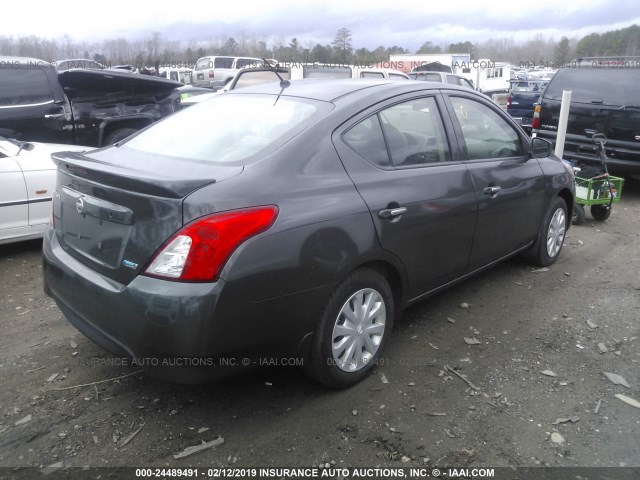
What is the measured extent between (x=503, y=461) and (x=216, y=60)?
1025 inches

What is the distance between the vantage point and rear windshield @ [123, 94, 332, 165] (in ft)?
9.68

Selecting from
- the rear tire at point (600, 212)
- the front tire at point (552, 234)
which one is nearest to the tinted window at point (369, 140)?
the front tire at point (552, 234)

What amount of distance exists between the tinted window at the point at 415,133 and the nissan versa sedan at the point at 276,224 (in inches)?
0.4

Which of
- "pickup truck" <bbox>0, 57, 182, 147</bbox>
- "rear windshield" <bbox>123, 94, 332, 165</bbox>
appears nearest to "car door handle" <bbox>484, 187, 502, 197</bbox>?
"rear windshield" <bbox>123, 94, 332, 165</bbox>

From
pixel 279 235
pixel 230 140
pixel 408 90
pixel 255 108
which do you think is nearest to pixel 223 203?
pixel 279 235

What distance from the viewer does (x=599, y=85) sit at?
832 centimetres

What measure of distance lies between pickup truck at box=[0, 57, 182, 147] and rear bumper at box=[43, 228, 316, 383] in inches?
226

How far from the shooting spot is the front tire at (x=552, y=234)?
16.0 feet

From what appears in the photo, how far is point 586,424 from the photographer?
285 cm

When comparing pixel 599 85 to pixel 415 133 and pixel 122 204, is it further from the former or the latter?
pixel 122 204

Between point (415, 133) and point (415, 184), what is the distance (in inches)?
15.7

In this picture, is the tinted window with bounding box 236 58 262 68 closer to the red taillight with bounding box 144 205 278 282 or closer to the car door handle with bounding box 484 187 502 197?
the car door handle with bounding box 484 187 502 197

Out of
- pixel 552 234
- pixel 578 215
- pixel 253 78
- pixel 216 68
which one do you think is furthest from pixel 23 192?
pixel 216 68

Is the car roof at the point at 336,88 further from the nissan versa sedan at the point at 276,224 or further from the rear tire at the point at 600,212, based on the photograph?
the rear tire at the point at 600,212
